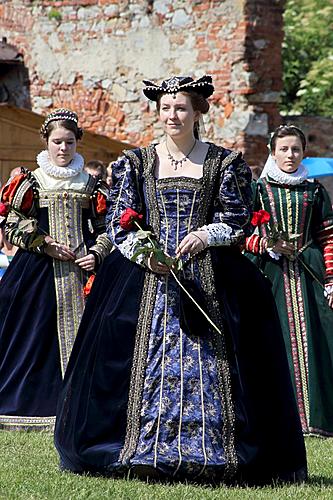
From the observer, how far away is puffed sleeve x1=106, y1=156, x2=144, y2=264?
5445 millimetres

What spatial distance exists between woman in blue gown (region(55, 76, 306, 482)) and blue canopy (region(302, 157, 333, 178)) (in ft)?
21.6

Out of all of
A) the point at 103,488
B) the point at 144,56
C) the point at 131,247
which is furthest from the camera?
the point at 144,56

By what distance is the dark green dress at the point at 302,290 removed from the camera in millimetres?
7332

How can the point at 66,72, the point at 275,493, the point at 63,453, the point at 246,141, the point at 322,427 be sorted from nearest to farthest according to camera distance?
the point at 275,493, the point at 63,453, the point at 322,427, the point at 246,141, the point at 66,72

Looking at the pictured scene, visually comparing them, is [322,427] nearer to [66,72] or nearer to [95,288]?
[95,288]

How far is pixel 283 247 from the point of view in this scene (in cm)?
733

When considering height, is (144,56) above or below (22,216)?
above

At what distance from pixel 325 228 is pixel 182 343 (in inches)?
82.9

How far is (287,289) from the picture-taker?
24.4 feet

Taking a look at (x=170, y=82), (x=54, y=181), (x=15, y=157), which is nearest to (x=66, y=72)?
(x=15, y=157)

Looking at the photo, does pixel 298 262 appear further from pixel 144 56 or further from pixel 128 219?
pixel 144 56

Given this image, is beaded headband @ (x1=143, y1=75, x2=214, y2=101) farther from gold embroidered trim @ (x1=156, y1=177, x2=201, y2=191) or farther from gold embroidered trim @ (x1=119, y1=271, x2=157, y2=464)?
gold embroidered trim @ (x1=119, y1=271, x2=157, y2=464)

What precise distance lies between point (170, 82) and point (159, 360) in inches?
45.1

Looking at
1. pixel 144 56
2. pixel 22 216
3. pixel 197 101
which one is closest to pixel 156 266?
pixel 197 101
